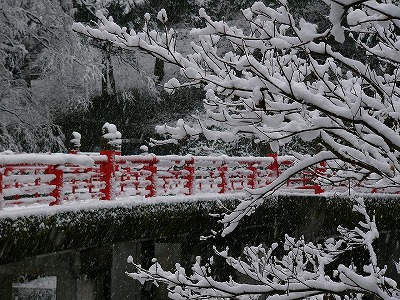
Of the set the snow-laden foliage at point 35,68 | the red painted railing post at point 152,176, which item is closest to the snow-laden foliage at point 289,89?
the red painted railing post at point 152,176

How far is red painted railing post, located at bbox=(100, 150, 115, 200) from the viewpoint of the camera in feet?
28.8

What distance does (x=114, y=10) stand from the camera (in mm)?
25375

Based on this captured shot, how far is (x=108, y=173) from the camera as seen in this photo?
8773mm

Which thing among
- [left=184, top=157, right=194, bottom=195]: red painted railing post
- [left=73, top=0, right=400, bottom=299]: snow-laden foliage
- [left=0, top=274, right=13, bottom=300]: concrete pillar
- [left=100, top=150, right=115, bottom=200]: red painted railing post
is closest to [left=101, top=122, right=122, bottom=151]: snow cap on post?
[left=100, top=150, right=115, bottom=200]: red painted railing post

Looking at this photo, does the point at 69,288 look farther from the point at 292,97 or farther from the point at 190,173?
the point at 292,97

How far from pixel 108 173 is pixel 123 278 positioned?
720 cm

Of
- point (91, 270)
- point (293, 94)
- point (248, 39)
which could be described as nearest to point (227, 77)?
point (248, 39)

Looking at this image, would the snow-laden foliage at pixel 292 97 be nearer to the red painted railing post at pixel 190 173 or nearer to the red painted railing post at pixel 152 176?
the red painted railing post at pixel 152 176

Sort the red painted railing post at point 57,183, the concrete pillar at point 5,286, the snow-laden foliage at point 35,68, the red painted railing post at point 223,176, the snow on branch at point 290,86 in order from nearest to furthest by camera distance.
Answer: the snow on branch at point 290,86
the red painted railing post at point 57,183
the concrete pillar at point 5,286
the red painted railing post at point 223,176
the snow-laden foliage at point 35,68

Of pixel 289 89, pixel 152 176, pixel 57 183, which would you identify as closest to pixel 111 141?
pixel 152 176

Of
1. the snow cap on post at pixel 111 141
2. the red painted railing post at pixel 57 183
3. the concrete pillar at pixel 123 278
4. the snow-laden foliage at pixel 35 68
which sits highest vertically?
the snow-laden foliage at pixel 35 68

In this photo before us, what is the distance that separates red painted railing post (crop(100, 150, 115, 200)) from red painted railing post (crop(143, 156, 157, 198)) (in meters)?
1.17

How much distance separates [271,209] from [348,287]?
883cm

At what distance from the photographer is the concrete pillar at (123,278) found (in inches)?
589
